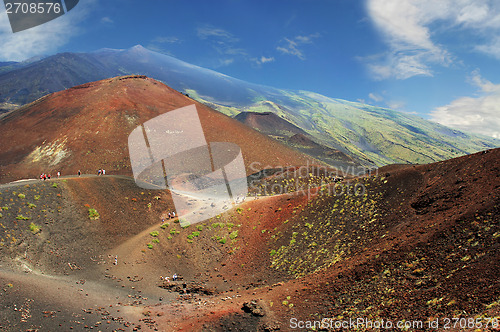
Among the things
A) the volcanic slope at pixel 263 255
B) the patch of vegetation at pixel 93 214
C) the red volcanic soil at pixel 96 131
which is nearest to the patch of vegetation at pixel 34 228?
the volcanic slope at pixel 263 255

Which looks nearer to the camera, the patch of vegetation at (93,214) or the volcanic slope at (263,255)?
the volcanic slope at (263,255)

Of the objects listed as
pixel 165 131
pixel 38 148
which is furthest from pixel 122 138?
pixel 38 148

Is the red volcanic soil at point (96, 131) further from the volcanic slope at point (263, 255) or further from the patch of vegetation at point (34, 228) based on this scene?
the patch of vegetation at point (34, 228)

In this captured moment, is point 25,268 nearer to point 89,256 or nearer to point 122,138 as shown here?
point 89,256

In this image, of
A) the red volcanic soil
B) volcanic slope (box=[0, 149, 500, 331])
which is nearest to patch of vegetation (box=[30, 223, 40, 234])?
volcanic slope (box=[0, 149, 500, 331])

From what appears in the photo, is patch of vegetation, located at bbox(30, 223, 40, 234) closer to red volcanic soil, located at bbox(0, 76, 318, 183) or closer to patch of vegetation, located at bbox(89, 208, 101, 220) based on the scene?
patch of vegetation, located at bbox(89, 208, 101, 220)

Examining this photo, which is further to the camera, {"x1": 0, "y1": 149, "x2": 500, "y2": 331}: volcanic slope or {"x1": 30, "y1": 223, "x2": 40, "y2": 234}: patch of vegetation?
{"x1": 30, "y1": 223, "x2": 40, "y2": 234}: patch of vegetation

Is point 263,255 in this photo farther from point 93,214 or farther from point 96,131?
point 96,131
